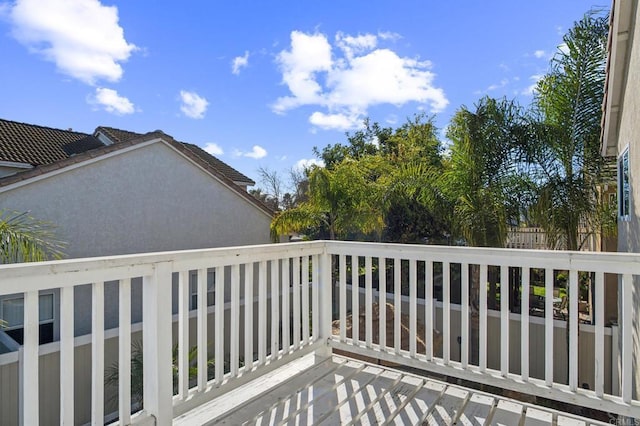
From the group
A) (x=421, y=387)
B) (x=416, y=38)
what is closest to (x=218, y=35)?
(x=416, y=38)

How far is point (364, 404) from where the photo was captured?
8.02 ft

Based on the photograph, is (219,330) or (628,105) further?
(628,105)

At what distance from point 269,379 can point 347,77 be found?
13.9m

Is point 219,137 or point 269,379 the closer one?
point 269,379

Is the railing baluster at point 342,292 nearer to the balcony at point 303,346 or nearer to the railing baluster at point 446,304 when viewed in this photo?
the balcony at point 303,346

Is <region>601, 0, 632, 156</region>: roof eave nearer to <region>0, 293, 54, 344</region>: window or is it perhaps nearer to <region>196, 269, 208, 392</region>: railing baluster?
<region>196, 269, 208, 392</region>: railing baluster

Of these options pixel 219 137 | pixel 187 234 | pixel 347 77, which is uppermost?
pixel 347 77

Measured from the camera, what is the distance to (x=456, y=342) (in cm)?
743

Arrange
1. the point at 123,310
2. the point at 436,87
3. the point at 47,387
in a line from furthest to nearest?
the point at 436,87
the point at 47,387
the point at 123,310

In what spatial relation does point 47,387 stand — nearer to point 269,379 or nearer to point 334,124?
point 269,379

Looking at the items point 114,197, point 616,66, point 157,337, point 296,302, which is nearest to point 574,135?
point 616,66

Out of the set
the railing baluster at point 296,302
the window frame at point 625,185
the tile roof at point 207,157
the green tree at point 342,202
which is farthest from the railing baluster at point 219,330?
the tile roof at point 207,157

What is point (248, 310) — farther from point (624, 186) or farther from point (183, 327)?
point (624, 186)

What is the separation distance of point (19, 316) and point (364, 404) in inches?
320
